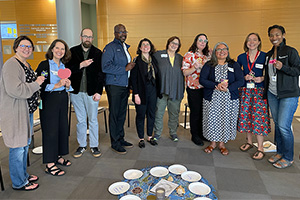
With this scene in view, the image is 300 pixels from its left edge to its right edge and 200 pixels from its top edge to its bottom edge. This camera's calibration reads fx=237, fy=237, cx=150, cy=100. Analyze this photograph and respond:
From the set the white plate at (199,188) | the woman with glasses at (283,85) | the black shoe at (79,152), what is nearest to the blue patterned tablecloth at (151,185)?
the white plate at (199,188)

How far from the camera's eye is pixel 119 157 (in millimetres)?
3449

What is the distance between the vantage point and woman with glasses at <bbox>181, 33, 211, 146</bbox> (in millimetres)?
3572

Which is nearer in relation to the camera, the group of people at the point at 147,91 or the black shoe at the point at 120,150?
the group of people at the point at 147,91

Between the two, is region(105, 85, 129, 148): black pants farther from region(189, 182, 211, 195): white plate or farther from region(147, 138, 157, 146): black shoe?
region(189, 182, 211, 195): white plate

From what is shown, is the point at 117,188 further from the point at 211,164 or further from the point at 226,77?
the point at 226,77

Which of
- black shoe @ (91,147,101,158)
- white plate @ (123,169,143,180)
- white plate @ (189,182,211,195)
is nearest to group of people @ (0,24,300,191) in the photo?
black shoe @ (91,147,101,158)

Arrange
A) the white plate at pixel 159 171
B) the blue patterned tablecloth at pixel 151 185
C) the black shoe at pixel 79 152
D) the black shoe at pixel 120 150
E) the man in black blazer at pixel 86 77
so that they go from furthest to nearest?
1. the black shoe at pixel 120 150
2. the black shoe at pixel 79 152
3. the man in black blazer at pixel 86 77
4. the white plate at pixel 159 171
5. the blue patterned tablecloth at pixel 151 185

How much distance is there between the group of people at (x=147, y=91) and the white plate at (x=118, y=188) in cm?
77

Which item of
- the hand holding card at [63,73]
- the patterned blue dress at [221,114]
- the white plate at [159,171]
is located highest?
the hand holding card at [63,73]

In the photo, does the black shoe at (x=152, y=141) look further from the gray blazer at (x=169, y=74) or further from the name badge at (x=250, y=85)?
the name badge at (x=250, y=85)

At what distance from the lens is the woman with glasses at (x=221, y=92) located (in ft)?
10.6

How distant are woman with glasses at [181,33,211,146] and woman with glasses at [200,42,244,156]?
225mm

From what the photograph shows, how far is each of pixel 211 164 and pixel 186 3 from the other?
6080mm

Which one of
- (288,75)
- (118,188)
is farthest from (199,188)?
(288,75)
